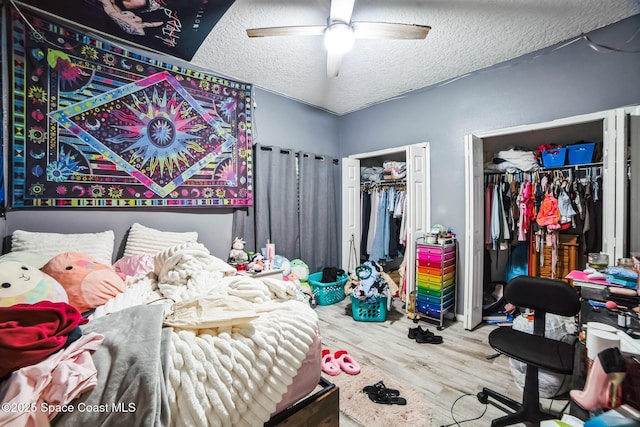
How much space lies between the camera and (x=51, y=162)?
1902 mm

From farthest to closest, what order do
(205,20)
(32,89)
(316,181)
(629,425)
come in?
(316,181) → (205,20) → (32,89) → (629,425)

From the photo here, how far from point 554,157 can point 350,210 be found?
2.20m

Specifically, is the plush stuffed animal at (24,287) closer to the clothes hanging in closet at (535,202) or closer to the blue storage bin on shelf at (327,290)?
the blue storage bin on shelf at (327,290)

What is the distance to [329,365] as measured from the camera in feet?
6.54

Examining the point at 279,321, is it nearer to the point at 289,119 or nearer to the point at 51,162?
the point at 51,162

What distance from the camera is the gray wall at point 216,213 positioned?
1939mm

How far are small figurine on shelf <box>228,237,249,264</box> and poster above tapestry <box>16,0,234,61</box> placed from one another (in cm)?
185

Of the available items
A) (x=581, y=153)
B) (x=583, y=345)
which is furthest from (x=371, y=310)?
(x=581, y=153)

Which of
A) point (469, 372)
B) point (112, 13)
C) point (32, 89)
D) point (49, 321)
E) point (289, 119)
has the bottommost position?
point (469, 372)

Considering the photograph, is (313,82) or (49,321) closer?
(49,321)

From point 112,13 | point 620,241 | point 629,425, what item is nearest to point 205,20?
point 112,13

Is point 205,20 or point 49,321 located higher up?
point 205,20

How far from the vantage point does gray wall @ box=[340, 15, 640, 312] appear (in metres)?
2.07

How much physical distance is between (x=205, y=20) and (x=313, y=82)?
128 centimetres
